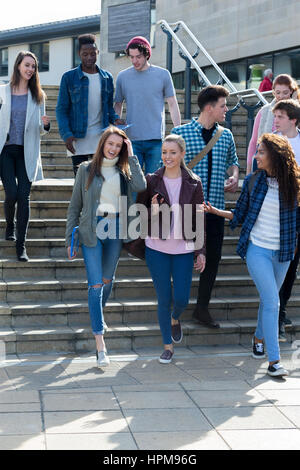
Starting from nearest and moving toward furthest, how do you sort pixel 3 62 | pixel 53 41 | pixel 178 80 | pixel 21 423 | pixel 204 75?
1. pixel 21 423
2. pixel 204 75
3. pixel 178 80
4. pixel 53 41
5. pixel 3 62

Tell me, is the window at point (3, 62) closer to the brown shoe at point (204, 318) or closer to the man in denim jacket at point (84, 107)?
the man in denim jacket at point (84, 107)

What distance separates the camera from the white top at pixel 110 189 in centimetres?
652

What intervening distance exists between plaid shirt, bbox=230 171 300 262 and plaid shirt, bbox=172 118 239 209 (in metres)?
0.65

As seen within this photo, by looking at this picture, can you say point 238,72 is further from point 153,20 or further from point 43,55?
point 43,55

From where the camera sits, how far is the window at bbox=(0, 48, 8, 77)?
1524 inches

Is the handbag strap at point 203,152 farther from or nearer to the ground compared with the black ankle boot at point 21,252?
farther from the ground

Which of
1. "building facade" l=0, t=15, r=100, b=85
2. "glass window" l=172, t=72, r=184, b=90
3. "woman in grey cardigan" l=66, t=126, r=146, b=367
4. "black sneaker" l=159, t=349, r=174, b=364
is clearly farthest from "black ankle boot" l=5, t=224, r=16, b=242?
"building facade" l=0, t=15, r=100, b=85

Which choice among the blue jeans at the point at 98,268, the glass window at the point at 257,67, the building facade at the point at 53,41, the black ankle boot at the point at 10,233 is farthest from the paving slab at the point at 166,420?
the building facade at the point at 53,41

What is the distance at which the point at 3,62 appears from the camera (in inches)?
1535

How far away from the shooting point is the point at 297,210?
6.55 m

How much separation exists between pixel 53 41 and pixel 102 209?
30293 mm

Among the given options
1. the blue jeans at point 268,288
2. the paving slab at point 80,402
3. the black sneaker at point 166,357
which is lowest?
the paving slab at point 80,402

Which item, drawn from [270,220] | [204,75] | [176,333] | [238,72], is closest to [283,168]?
[270,220]

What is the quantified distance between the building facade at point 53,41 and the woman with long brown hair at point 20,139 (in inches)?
1009
